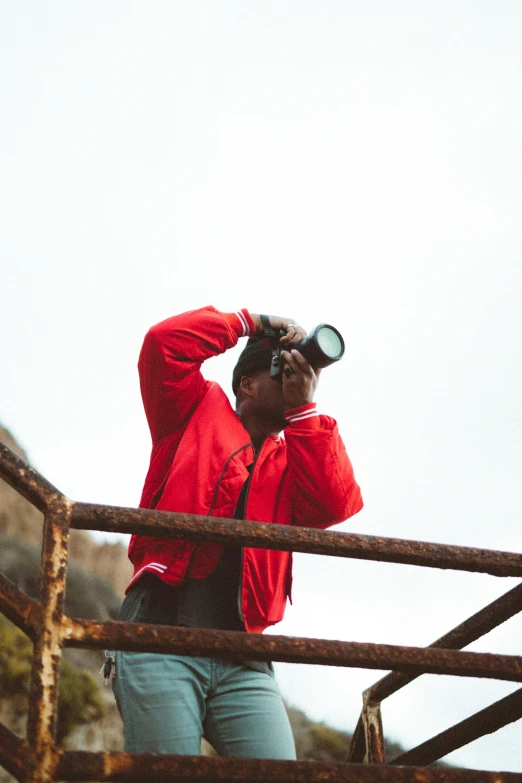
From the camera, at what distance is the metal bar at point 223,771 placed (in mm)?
1194

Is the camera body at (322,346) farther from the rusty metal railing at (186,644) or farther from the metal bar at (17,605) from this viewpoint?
the metal bar at (17,605)

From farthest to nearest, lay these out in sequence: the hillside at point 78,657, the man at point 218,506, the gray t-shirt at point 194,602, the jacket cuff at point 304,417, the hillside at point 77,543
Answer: the hillside at point 77,543
the hillside at point 78,657
the jacket cuff at point 304,417
the gray t-shirt at point 194,602
the man at point 218,506

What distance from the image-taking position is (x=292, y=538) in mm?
1438

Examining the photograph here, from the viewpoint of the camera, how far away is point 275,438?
2.52m

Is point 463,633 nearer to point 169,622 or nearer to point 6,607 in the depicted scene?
point 169,622

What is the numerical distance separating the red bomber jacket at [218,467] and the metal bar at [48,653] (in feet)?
2.34

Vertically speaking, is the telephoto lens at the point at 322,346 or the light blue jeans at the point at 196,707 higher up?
the telephoto lens at the point at 322,346

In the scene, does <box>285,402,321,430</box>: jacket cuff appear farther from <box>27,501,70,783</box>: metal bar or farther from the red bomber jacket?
<box>27,501,70,783</box>: metal bar

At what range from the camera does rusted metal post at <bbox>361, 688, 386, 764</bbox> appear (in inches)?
89.7

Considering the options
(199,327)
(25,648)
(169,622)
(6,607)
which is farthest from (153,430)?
(25,648)

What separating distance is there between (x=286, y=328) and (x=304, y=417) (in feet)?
1.43

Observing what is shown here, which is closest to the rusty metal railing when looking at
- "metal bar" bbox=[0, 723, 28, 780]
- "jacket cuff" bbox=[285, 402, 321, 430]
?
"metal bar" bbox=[0, 723, 28, 780]

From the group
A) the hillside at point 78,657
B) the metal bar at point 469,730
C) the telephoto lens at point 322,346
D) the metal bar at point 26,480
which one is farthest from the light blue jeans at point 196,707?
the hillside at point 78,657

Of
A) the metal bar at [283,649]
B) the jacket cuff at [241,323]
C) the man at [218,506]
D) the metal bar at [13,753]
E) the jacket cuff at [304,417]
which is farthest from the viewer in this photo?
the jacket cuff at [241,323]
